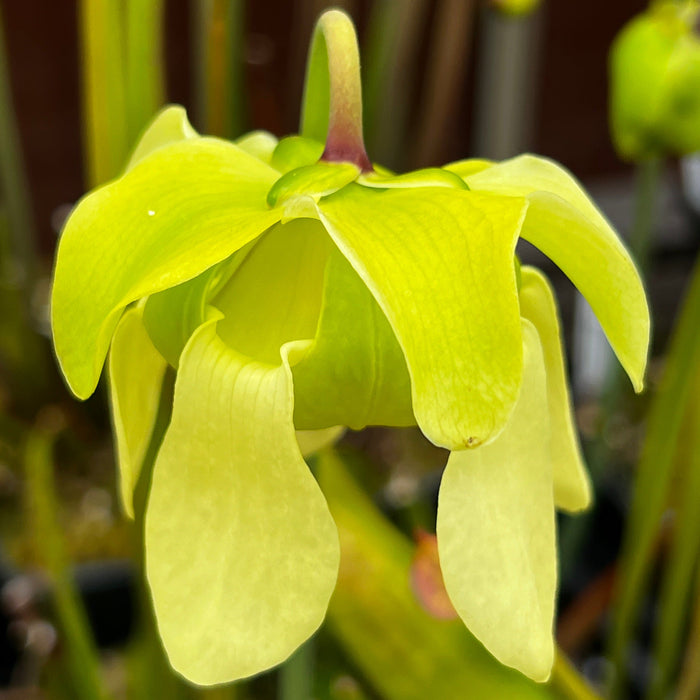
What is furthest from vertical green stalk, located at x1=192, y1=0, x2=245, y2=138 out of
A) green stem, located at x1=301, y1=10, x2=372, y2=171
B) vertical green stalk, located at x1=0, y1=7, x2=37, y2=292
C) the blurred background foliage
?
vertical green stalk, located at x1=0, y1=7, x2=37, y2=292

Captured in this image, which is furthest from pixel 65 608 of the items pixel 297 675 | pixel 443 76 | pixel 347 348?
pixel 443 76

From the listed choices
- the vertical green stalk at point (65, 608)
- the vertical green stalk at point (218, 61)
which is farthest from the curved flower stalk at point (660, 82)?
the vertical green stalk at point (65, 608)

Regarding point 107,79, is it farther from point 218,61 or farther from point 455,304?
point 455,304

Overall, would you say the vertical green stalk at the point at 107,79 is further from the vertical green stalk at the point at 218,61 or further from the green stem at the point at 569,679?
the green stem at the point at 569,679

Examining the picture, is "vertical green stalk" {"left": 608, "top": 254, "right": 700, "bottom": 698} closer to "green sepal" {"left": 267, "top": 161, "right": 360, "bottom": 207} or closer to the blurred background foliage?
the blurred background foliage

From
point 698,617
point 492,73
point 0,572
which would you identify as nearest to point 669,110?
point 698,617

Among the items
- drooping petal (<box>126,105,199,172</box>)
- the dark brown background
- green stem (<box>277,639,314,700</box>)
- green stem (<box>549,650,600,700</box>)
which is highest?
drooping petal (<box>126,105,199,172</box>)

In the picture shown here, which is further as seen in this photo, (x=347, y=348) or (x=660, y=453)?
(x=660, y=453)
